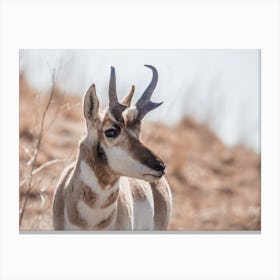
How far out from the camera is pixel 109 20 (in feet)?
13.2

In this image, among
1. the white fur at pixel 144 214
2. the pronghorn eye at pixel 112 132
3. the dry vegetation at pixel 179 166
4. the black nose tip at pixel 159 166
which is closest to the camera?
the black nose tip at pixel 159 166

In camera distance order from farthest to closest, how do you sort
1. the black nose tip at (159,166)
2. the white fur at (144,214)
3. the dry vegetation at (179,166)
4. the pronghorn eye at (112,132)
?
the dry vegetation at (179,166) → the white fur at (144,214) → the pronghorn eye at (112,132) → the black nose tip at (159,166)

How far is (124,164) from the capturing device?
11.8 ft

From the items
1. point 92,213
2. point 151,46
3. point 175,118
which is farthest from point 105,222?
point 151,46

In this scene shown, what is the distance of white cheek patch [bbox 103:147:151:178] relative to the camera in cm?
358

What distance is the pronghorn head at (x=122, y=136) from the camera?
141 inches

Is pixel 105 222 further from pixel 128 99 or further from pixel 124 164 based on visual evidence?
pixel 128 99

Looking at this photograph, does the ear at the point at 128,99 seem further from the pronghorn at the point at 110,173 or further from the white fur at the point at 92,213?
the white fur at the point at 92,213

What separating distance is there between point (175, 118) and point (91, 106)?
61 cm

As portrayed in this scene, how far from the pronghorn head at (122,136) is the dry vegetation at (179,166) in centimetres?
24

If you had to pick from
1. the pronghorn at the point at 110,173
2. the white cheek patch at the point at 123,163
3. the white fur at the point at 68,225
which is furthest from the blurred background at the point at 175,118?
the white cheek patch at the point at 123,163
